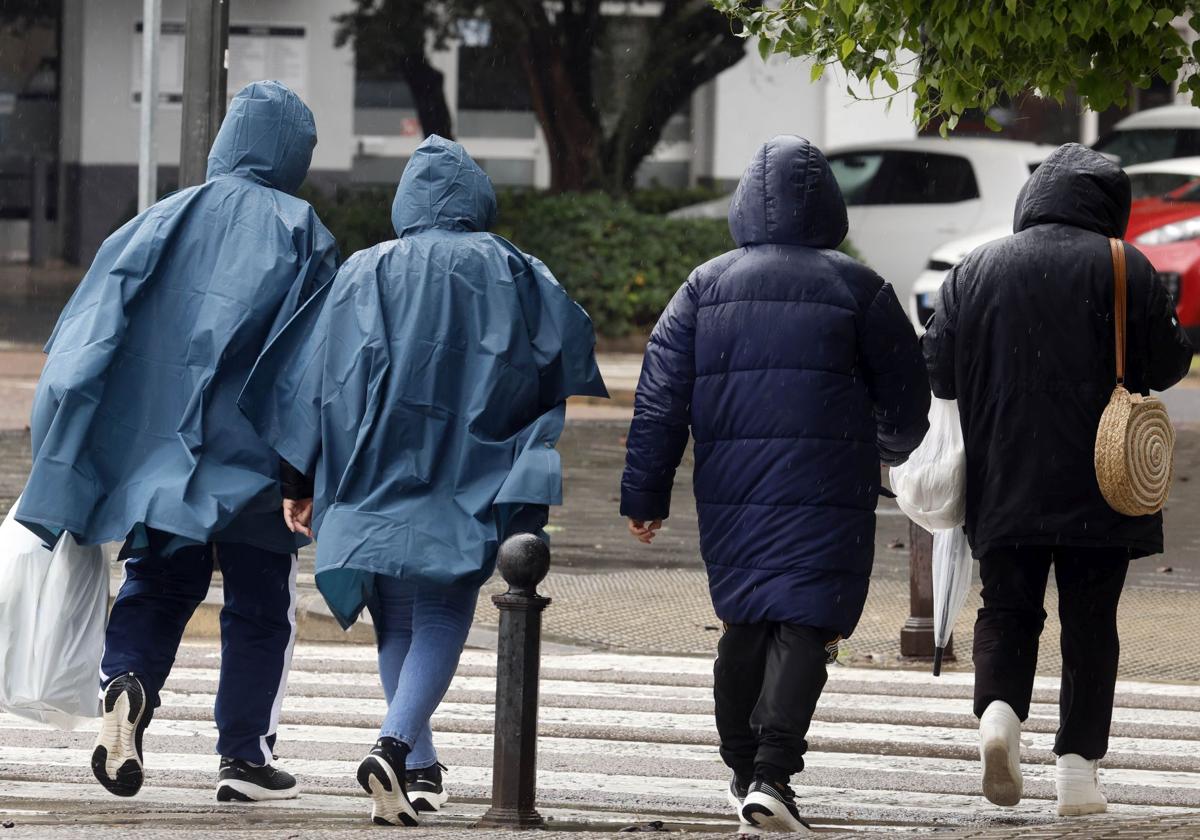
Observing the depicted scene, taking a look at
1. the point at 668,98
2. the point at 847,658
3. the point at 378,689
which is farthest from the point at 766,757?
the point at 668,98

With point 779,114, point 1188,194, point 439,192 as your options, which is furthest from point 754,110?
point 439,192

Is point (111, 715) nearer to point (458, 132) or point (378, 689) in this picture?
point (378, 689)

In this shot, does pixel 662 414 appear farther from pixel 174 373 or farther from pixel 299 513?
pixel 174 373

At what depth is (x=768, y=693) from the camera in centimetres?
524

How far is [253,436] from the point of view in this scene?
5418mm

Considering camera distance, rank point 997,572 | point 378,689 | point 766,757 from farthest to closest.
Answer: point 378,689 → point 997,572 → point 766,757

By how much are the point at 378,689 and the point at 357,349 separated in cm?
224

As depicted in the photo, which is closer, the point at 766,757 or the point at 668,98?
the point at 766,757

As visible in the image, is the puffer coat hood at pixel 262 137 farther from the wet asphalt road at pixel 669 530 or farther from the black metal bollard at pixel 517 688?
the wet asphalt road at pixel 669 530

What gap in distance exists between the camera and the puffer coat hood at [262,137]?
5598mm

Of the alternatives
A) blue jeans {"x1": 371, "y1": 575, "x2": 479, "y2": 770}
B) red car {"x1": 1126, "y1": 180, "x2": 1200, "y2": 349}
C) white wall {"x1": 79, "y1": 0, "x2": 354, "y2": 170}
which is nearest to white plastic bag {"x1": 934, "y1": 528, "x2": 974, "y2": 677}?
blue jeans {"x1": 371, "y1": 575, "x2": 479, "y2": 770}

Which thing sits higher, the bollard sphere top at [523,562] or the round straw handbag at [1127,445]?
the round straw handbag at [1127,445]

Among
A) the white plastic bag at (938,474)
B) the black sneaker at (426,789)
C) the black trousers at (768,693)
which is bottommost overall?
the black sneaker at (426,789)

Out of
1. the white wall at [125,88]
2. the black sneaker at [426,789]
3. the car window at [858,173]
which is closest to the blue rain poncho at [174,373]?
the black sneaker at [426,789]
